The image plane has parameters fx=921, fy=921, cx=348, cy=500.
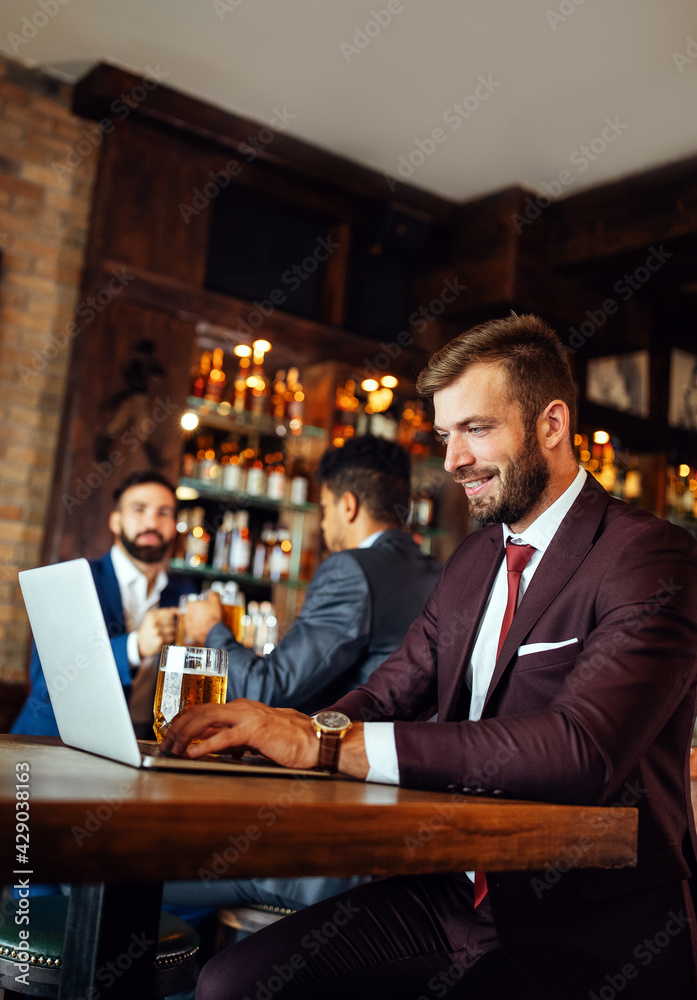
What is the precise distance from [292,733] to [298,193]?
3.67 m

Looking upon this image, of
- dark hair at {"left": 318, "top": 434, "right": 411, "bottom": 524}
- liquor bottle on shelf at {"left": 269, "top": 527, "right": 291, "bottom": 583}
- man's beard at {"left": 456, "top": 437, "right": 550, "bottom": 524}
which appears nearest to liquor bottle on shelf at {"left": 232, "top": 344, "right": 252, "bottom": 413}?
Result: liquor bottle on shelf at {"left": 269, "top": 527, "right": 291, "bottom": 583}

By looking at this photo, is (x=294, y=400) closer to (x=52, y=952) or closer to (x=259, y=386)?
(x=259, y=386)

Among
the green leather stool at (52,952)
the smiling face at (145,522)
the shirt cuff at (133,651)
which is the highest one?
the smiling face at (145,522)

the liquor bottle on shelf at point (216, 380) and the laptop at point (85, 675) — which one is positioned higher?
the liquor bottle on shelf at point (216, 380)

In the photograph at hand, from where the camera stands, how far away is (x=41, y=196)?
12.7 feet

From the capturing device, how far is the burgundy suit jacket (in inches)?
42.2

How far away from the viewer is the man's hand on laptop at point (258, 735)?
1.08 meters

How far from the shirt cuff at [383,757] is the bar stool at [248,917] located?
3.57 ft

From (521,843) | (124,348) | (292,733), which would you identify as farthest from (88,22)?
(521,843)

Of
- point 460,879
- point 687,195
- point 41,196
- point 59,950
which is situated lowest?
point 59,950

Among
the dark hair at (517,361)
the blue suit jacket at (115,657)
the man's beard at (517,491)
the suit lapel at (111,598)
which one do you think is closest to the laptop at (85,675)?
the man's beard at (517,491)

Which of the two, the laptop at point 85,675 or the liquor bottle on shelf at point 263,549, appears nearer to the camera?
the laptop at point 85,675

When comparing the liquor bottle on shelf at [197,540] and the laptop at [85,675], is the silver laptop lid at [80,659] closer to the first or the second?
the laptop at [85,675]

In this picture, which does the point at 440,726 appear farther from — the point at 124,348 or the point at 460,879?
the point at 124,348
